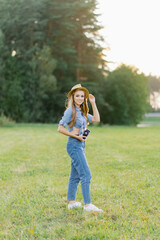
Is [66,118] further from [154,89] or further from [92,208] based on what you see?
[154,89]

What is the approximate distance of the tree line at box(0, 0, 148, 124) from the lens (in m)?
30.5

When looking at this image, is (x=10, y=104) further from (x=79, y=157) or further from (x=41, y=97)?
(x=79, y=157)

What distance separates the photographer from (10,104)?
30.6m

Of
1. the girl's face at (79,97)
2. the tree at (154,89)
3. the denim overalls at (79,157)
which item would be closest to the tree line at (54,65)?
the girl's face at (79,97)

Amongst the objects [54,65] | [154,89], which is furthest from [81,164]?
[154,89]

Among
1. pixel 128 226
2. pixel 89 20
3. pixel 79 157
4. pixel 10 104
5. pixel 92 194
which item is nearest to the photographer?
pixel 128 226

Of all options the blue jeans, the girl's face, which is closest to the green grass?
the blue jeans

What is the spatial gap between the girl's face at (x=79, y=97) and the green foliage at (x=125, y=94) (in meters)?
30.8

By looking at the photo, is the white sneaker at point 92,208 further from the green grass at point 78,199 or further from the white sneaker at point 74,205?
the white sneaker at point 74,205

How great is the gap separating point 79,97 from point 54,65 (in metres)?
26.3

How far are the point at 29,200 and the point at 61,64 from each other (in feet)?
92.7

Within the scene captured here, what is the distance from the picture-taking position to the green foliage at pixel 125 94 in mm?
35594

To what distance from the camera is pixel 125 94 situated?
3616cm

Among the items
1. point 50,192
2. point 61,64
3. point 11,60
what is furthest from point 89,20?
point 50,192
